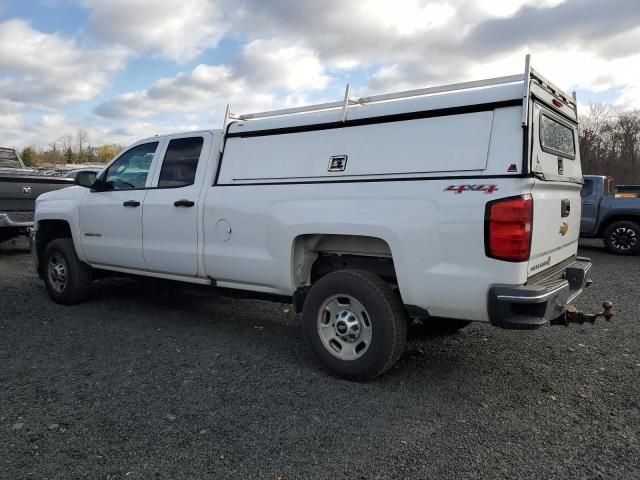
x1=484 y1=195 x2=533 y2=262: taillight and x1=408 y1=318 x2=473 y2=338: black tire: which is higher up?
x1=484 y1=195 x2=533 y2=262: taillight

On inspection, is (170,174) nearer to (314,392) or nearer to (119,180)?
(119,180)

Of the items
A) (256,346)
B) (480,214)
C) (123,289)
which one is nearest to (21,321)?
(123,289)

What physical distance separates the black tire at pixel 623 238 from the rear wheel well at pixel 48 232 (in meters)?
10.7

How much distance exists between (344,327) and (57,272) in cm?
428

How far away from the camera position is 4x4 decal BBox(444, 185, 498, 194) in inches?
129

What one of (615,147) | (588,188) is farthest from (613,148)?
(588,188)

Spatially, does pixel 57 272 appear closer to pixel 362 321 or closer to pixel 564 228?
pixel 362 321

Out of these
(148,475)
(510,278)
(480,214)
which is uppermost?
(480,214)

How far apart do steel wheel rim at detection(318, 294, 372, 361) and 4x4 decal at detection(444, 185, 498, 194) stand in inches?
42.6

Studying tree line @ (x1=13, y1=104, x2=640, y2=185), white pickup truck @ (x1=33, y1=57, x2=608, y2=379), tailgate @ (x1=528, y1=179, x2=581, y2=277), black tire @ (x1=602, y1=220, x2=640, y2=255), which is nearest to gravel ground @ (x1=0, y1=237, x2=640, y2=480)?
white pickup truck @ (x1=33, y1=57, x2=608, y2=379)

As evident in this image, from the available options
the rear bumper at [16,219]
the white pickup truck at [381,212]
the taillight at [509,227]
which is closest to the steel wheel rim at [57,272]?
the white pickup truck at [381,212]

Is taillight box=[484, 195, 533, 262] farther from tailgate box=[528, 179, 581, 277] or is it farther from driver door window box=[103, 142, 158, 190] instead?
driver door window box=[103, 142, 158, 190]

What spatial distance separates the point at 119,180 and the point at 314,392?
138 inches

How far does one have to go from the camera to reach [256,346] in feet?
15.8
